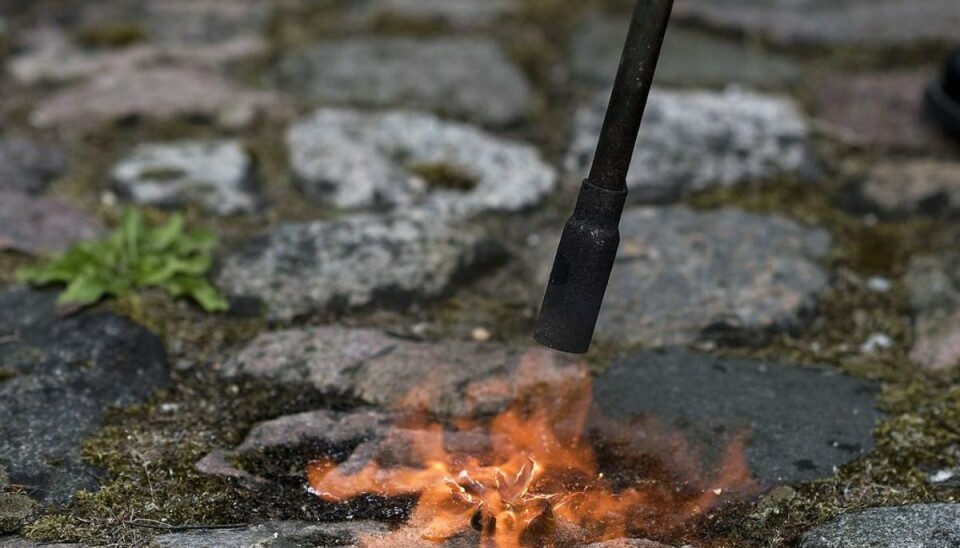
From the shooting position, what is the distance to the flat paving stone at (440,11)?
10.3ft

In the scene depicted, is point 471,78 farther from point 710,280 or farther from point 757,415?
point 757,415

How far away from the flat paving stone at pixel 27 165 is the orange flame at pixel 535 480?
3.74ft

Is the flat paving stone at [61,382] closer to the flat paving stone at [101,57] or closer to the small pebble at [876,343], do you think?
the flat paving stone at [101,57]

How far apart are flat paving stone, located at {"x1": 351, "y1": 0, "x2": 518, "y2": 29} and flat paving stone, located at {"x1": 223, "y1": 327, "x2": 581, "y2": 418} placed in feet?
4.95

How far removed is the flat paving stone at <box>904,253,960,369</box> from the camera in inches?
72.0

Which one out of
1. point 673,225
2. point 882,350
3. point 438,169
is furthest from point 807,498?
point 438,169

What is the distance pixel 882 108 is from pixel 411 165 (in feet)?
3.87

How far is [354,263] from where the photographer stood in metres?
2.02

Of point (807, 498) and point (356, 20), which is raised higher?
point (356, 20)

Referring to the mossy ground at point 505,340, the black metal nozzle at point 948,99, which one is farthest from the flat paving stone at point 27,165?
the black metal nozzle at point 948,99

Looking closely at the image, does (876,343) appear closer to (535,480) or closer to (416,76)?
(535,480)

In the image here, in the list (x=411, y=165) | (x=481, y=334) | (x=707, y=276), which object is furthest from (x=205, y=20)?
(x=707, y=276)

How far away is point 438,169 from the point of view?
93.4 inches

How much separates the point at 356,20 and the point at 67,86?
0.83 meters
